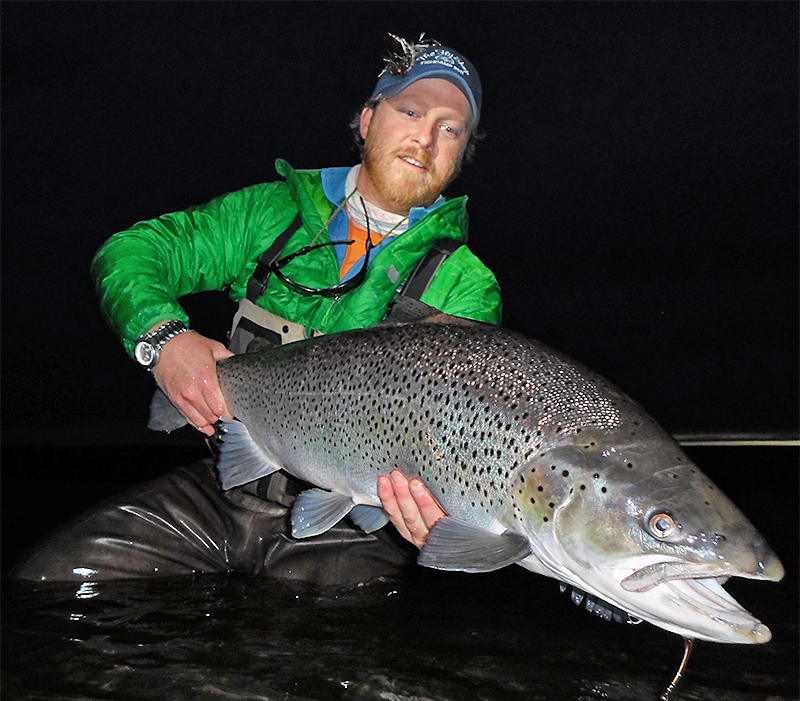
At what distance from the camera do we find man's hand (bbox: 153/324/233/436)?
112 inches

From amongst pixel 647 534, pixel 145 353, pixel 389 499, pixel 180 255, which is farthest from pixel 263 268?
pixel 647 534

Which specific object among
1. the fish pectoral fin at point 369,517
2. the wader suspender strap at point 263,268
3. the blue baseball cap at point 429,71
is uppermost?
the blue baseball cap at point 429,71

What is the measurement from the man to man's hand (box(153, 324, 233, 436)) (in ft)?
1.31

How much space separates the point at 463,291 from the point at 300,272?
77 cm

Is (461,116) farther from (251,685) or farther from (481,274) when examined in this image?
(251,685)

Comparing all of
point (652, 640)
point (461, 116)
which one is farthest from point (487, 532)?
Result: point (461, 116)

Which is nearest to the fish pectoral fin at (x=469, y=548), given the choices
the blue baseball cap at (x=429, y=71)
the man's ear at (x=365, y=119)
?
the blue baseball cap at (x=429, y=71)

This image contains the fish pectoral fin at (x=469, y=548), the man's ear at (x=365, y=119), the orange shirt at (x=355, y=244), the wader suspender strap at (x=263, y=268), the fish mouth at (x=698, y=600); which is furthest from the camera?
the man's ear at (x=365, y=119)

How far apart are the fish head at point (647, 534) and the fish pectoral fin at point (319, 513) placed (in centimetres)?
79

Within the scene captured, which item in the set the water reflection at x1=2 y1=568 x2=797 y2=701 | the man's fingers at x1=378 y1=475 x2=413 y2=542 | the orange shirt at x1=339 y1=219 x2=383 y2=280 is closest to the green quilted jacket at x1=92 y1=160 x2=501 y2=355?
the orange shirt at x1=339 y1=219 x2=383 y2=280

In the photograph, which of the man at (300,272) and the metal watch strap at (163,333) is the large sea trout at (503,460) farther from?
the man at (300,272)

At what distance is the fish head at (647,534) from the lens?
1796mm

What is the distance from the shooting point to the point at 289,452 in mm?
2740

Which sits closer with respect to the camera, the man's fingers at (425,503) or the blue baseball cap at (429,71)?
the man's fingers at (425,503)
